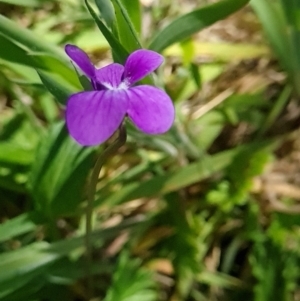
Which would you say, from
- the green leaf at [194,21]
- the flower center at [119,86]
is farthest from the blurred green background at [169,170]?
the flower center at [119,86]

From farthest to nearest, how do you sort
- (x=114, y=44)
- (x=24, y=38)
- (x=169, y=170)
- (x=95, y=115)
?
(x=169, y=170) → (x=24, y=38) → (x=114, y=44) → (x=95, y=115)

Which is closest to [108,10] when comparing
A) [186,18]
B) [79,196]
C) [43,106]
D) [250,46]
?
[186,18]

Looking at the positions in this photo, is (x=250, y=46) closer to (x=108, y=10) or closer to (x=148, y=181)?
(x=148, y=181)

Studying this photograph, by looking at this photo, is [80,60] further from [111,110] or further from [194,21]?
[194,21]

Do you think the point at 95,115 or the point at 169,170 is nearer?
the point at 95,115

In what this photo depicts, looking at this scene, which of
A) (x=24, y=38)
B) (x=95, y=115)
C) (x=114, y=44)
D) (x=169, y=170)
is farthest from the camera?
(x=169, y=170)

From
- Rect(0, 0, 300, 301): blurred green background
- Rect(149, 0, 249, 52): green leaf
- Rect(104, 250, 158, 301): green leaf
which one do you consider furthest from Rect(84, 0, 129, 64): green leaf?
Rect(104, 250, 158, 301): green leaf

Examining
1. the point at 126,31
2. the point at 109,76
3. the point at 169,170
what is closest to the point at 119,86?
the point at 109,76
